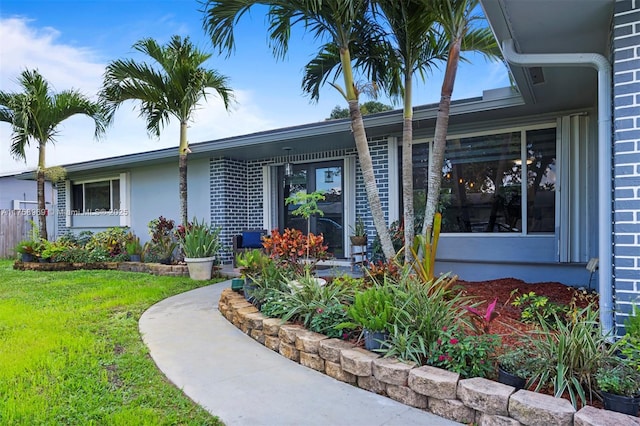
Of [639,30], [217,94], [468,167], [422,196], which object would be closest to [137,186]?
[217,94]

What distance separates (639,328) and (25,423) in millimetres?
3498

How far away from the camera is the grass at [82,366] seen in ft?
7.48

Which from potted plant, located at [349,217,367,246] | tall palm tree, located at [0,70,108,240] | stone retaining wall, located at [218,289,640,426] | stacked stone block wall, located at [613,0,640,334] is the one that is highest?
tall palm tree, located at [0,70,108,240]

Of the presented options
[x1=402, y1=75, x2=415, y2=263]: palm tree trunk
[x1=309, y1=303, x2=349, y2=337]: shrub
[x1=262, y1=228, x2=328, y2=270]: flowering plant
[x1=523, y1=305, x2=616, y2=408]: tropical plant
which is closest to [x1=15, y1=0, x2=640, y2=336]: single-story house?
[x1=523, y1=305, x2=616, y2=408]: tropical plant

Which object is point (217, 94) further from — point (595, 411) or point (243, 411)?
point (595, 411)

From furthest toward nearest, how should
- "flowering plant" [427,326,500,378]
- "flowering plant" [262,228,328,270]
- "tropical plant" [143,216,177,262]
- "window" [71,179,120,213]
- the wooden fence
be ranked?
the wooden fence → "window" [71,179,120,213] → "tropical plant" [143,216,177,262] → "flowering plant" [262,228,328,270] → "flowering plant" [427,326,500,378]

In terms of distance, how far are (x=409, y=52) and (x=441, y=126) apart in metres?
1.12

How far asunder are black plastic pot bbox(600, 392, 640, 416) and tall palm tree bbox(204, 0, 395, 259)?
272cm

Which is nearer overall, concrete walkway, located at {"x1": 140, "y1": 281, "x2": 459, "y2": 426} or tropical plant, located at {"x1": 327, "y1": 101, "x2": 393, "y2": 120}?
concrete walkway, located at {"x1": 140, "y1": 281, "x2": 459, "y2": 426}

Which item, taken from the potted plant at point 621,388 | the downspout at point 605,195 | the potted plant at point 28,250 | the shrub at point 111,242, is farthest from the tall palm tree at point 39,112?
the potted plant at point 621,388

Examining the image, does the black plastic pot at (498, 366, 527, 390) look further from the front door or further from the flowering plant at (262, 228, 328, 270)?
the front door

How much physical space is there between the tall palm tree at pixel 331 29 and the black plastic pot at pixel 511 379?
2.32 metres

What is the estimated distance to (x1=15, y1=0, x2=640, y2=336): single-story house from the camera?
264 cm

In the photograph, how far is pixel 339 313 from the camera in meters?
3.28
